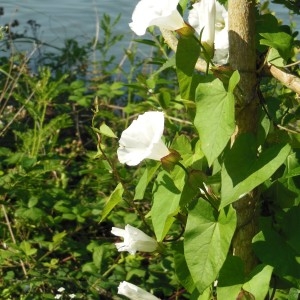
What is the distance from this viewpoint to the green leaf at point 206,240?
3.93 ft

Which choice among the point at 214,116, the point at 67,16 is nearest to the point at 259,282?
the point at 214,116

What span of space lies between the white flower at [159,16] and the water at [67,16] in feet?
8.40

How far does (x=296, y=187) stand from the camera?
1308 mm

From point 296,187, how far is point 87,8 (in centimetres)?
291

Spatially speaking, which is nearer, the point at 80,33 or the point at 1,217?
the point at 1,217

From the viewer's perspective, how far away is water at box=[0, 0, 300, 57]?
382 cm

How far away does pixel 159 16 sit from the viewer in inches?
45.0

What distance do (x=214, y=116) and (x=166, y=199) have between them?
19 cm

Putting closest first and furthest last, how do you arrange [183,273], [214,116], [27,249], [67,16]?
[214,116] → [183,273] → [27,249] → [67,16]

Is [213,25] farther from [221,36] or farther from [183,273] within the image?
[183,273]

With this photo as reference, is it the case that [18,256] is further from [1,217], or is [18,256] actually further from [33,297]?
[1,217]

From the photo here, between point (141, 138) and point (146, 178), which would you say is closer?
point (141, 138)

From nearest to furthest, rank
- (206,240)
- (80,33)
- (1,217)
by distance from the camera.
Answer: (206,240)
(1,217)
(80,33)

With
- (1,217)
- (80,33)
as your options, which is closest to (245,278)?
(1,217)
